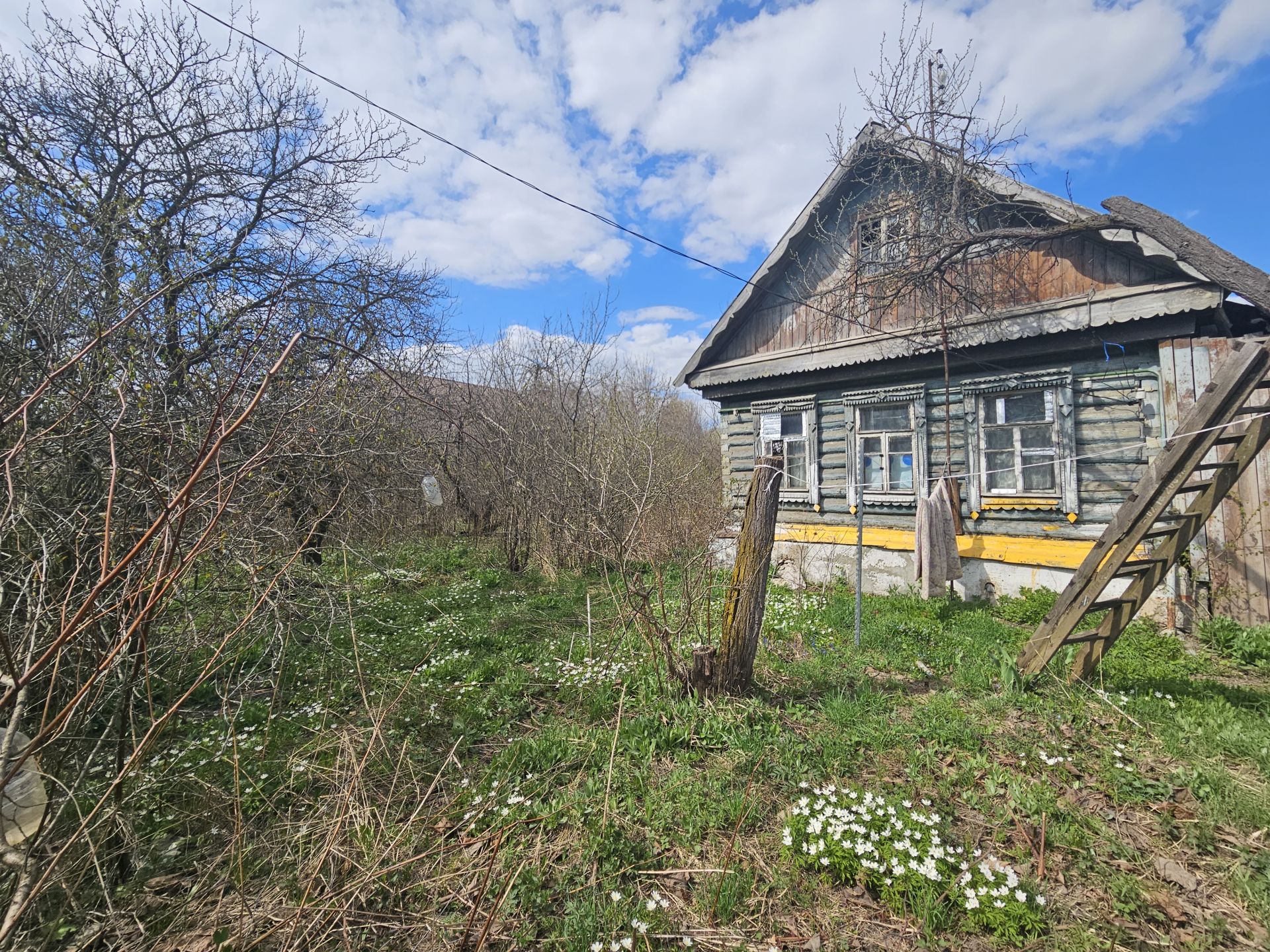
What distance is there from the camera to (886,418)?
8234 mm

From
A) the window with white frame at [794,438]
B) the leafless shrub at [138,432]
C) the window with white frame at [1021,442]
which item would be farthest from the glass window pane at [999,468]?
the leafless shrub at [138,432]

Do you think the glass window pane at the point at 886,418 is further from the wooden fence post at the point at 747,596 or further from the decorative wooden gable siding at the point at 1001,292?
the wooden fence post at the point at 747,596

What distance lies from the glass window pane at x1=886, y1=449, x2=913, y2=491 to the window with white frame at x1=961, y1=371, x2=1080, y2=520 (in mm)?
842

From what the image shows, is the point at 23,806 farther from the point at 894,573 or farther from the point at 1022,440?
the point at 1022,440

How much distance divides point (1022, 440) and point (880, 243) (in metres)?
3.66

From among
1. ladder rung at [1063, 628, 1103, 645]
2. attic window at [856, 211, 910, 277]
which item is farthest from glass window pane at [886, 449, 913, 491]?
ladder rung at [1063, 628, 1103, 645]

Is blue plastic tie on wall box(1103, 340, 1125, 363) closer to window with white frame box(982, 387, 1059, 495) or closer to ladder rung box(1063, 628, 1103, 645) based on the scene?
window with white frame box(982, 387, 1059, 495)

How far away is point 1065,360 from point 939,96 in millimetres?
4043

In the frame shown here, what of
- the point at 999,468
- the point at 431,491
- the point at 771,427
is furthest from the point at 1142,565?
the point at 431,491

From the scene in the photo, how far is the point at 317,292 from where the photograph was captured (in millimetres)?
8180

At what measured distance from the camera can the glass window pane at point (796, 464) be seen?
30.3ft

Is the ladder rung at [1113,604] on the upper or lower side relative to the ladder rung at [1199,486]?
lower

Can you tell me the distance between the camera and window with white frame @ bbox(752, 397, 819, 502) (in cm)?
899

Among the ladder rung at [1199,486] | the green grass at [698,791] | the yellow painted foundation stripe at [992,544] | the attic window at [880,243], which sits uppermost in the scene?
the attic window at [880,243]
